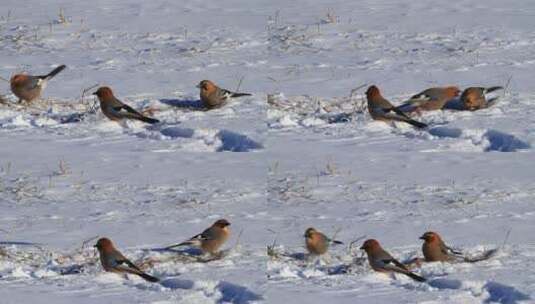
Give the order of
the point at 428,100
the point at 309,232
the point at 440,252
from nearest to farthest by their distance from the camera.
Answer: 1. the point at 440,252
2. the point at 309,232
3. the point at 428,100

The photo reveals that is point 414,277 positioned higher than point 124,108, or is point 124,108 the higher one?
point 124,108

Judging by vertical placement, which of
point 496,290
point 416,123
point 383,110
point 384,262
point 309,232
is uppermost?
point 383,110

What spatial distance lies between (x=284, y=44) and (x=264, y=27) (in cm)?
65

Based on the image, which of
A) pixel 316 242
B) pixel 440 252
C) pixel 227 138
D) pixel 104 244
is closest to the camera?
pixel 440 252

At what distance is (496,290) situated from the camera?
916 centimetres

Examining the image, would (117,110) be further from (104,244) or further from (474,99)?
(104,244)

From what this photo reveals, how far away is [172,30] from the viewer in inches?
610

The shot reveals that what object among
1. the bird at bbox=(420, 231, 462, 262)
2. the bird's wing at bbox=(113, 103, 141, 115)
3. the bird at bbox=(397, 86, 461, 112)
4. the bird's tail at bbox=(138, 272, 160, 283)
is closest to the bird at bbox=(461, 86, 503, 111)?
the bird at bbox=(397, 86, 461, 112)

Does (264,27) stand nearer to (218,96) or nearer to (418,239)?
(218,96)

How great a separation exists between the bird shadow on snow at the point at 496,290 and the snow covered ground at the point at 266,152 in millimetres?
14

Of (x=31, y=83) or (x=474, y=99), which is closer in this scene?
(x=474, y=99)

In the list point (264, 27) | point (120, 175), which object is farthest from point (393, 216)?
point (264, 27)

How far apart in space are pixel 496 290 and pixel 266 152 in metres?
3.29

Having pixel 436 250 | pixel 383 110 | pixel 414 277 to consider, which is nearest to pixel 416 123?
pixel 383 110
